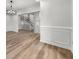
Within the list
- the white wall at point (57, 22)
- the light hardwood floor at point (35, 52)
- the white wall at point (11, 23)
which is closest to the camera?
the light hardwood floor at point (35, 52)

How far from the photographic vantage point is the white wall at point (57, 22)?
Result: 337 centimetres

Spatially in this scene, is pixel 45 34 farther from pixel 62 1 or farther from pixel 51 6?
pixel 62 1

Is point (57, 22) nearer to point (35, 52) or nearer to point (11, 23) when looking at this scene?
point (35, 52)

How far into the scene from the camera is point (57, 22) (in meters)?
3.93

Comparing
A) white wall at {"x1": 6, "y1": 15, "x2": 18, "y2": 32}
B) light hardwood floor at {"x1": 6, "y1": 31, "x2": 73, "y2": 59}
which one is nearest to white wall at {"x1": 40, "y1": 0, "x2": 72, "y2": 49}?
light hardwood floor at {"x1": 6, "y1": 31, "x2": 73, "y2": 59}

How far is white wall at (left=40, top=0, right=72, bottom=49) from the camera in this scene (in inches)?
133

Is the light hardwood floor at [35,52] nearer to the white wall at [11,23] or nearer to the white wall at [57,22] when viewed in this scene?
the white wall at [57,22]

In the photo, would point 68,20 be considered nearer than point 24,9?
Yes

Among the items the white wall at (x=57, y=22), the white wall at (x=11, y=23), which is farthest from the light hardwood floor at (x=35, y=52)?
the white wall at (x=11, y=23)

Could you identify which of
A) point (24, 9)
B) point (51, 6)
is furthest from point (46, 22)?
point (24, 9)

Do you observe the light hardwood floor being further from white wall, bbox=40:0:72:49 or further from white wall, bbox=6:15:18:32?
white wall, bbox=6:15:18:32
